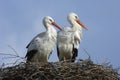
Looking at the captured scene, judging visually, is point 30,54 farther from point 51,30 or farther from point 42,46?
point 51,30

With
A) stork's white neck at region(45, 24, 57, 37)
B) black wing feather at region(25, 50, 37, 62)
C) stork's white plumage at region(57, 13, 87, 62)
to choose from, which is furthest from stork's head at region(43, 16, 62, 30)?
black wing feather at region(25, 50, 37, 62)

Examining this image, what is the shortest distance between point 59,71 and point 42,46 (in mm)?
1975

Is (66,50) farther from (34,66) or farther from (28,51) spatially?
Result: (34,66)

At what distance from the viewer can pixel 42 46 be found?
18.6 metres

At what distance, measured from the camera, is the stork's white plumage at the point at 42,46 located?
1859cm

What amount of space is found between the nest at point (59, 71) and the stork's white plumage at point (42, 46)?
1498mm

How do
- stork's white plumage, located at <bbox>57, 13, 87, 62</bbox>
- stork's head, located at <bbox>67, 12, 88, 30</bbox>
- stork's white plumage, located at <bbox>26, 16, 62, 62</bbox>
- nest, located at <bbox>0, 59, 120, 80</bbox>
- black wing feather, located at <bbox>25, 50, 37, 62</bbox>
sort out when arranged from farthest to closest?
stork's head, located at <bbox>67, 12, 88, 30</bbox> < stork's white plumage, located at <bbox>57, 13, 87, 62</bbox> < black wing feather, located at <bbox>25, 50, 37, 62</bbox> < stork's white plumage, located at <bbox>26, 16, 62, 62</bbox> < nest, located at <bbox>0, 59, 120, 80</bbox>

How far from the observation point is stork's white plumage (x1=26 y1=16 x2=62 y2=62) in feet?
61.0

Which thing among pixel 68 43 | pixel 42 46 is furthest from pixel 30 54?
pixel 68 43

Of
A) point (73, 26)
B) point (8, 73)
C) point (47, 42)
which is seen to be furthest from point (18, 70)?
point (73, 26)

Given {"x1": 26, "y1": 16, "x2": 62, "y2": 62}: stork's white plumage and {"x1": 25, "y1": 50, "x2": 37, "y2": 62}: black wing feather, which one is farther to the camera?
{"x1": 25, "y1": 50, "x2": 37, "y2": 62}: black wing feather

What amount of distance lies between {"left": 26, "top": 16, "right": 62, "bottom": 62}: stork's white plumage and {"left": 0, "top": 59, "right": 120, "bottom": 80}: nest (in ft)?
4.92

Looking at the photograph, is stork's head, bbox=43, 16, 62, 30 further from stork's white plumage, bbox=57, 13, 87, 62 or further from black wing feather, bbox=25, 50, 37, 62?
black wing feather, bbox=25, 50, 37, 62

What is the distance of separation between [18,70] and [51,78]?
30.4 inches
